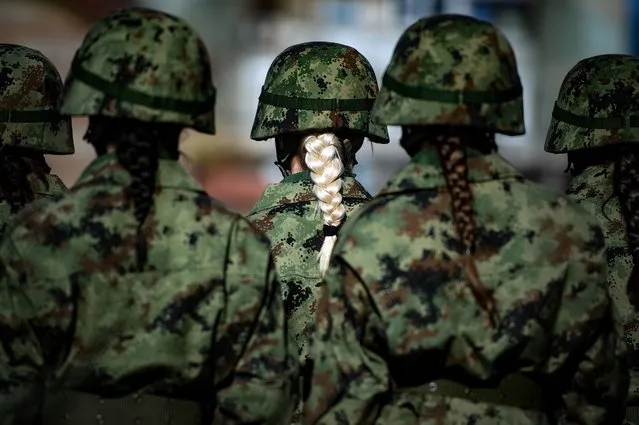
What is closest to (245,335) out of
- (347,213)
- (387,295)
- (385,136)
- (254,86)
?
(387,295)

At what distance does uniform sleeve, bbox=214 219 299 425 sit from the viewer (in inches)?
184

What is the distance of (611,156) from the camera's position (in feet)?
21.1

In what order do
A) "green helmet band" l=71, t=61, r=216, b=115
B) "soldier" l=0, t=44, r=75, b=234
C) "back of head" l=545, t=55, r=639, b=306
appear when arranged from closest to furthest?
"green helmet band" l=71, t=61, r=216, b=115
"back of head" l=545, t=55, r=639, b=306
"soldier" l=0, t=44, r=75, b=234

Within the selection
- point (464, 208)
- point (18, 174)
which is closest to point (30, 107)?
point (18, 174)

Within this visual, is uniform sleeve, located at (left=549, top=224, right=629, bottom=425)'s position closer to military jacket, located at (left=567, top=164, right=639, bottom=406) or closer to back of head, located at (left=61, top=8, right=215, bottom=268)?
military jacket, located at (left=567, top=164, right=639, bottom=406)

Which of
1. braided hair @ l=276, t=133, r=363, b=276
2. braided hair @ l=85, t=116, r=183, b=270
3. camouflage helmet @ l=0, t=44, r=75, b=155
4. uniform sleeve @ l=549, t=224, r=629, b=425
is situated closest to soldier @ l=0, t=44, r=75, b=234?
camouflage helmet @ l=0, t=44, r=75, b=155

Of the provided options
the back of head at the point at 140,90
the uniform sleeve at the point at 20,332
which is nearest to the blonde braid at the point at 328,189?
the back of head at the point at 140,90

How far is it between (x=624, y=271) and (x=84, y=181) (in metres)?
2.30

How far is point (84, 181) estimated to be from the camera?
472 cm

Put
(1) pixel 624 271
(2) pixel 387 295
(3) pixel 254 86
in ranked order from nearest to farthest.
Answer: (2) pixel 387 295, (1) pixel 624 271, (3) pixel 254 86

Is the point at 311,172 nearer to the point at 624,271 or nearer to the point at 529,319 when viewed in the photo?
the point at 624,271

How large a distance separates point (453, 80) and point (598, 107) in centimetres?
184

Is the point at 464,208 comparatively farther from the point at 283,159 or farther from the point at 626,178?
the point at 283,159

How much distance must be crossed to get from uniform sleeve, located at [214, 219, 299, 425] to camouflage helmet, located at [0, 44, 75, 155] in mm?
2133
